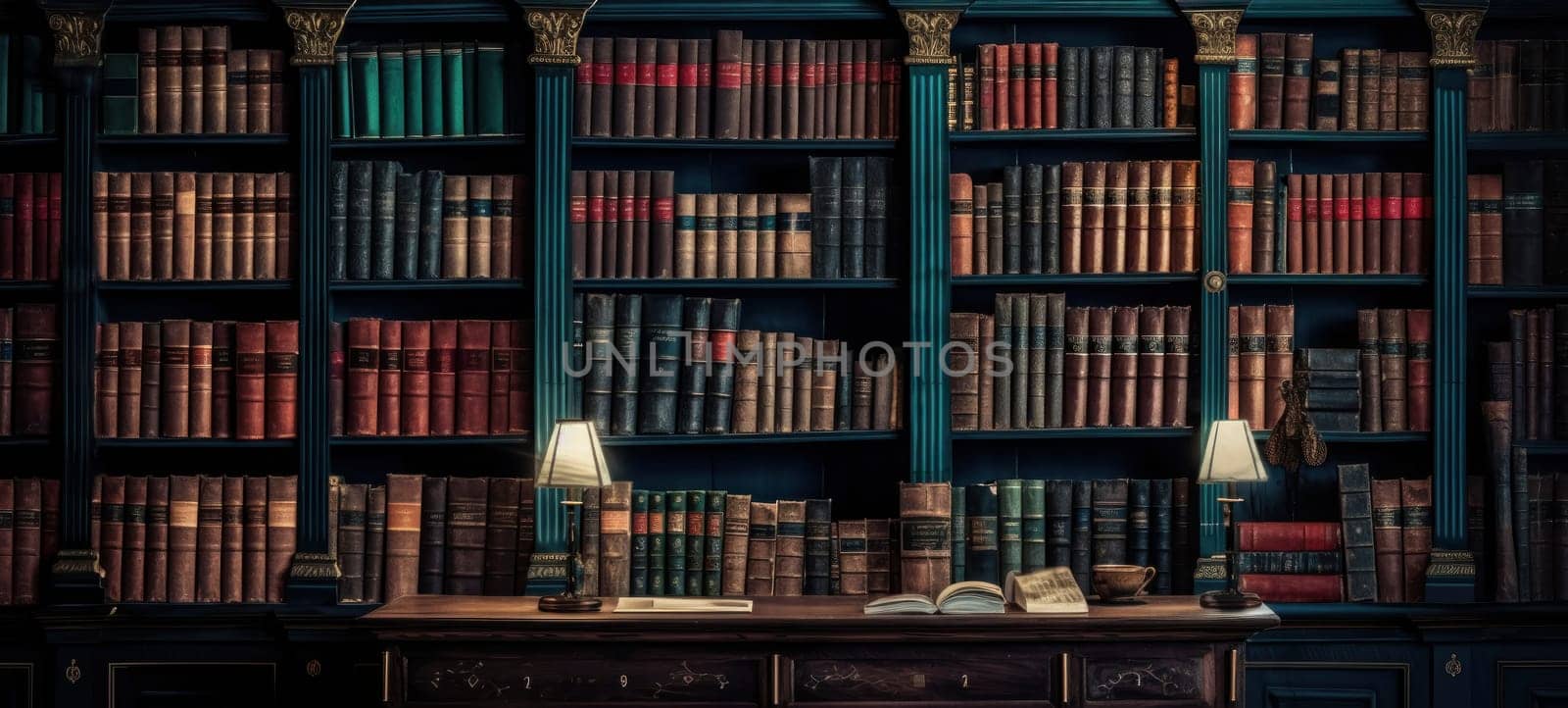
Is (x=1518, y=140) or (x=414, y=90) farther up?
(x=414, y=90)

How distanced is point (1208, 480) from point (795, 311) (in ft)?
4.94

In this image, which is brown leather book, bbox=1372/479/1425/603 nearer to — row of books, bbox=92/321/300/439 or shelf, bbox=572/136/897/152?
shelf, bbox=572/136/897/152

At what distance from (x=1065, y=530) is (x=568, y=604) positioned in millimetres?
1571

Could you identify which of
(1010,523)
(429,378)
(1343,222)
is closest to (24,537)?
(429,378)

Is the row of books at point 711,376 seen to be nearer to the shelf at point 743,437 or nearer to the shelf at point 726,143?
the shelf at point 743,437

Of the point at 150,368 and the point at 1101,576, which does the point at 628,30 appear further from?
the point at 1101,576

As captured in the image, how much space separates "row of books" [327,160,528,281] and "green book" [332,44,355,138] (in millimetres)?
111

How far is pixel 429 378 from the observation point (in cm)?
468

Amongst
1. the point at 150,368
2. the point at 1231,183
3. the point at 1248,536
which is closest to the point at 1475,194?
the point at 1231,183

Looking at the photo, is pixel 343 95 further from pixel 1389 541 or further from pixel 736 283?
pixel 1389 541

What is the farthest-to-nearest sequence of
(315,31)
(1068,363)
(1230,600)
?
(1068,363) → (315,31) → (1230,600)

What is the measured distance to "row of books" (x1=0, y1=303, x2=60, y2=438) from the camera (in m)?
4.65

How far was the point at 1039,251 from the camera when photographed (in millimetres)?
4730

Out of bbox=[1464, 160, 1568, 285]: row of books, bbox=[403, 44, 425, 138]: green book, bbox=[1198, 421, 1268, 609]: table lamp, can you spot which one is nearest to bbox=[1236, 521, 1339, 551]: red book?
bbox=[1198, 421, 1268, 609]: table lamp
